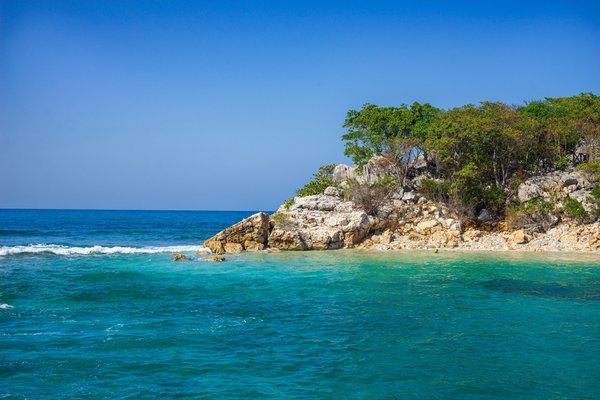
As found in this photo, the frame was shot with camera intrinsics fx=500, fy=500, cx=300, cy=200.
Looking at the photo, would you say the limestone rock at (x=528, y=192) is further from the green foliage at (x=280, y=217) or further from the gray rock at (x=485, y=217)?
the green foliage at (x=280, y=217)

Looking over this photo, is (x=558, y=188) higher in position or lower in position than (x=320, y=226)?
higher

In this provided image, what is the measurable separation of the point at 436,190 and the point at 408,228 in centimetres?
470

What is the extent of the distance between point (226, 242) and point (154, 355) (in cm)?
2262

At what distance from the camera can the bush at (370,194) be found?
1496 inches

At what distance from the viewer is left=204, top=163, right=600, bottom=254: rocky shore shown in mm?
34031

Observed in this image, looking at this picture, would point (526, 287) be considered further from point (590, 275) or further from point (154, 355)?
point (154, 355)

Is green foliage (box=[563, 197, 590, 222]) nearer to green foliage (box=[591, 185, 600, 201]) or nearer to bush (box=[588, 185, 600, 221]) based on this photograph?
bush (box=[588, 185, 600, 221])

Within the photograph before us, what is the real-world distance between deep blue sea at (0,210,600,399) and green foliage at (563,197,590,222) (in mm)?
11372

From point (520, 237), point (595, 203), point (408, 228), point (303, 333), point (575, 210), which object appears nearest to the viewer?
point (303, 333)

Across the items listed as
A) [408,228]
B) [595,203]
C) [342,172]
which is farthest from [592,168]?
[342,172]

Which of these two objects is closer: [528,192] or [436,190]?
[528,192]

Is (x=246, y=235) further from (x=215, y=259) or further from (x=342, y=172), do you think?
(x=342, y=172)

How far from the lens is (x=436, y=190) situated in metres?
39.8

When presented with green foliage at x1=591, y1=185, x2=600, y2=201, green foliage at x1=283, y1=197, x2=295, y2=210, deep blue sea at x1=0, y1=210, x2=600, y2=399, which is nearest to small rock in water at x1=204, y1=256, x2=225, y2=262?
deep blue sea at x1=0, y1=210, x2=600, y2=399
